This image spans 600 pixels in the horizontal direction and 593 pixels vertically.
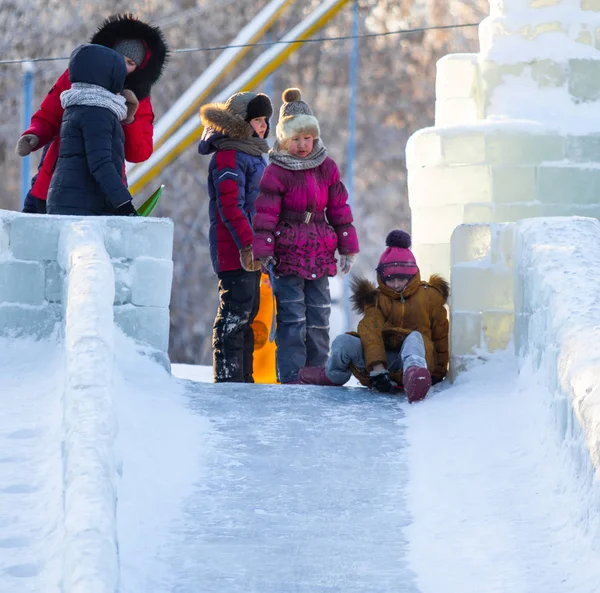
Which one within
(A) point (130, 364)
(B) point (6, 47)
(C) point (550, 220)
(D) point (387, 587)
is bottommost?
(D) point (387, 587)

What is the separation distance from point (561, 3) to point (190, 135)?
8.48 meters

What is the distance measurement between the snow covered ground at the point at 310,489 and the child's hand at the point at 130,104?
3.90 feet

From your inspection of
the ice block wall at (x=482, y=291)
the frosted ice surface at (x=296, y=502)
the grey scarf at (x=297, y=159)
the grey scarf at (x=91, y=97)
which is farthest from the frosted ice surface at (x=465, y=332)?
the grey scarf at (x=91, y=97)

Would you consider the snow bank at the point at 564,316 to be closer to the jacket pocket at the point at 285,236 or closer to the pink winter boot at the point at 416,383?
the pink winter boot at the point at 416,383

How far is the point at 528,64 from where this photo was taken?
26.9ft

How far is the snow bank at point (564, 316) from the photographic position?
14.7ft

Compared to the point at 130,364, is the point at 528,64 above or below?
above

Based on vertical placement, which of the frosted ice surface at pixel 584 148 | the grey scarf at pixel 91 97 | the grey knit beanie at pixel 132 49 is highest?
the grey knit beanie at pixel 132 49

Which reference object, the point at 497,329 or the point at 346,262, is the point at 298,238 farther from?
the point at 497,329

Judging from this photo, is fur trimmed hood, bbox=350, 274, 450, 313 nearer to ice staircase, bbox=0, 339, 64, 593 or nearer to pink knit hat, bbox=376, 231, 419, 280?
pink knit hat, bbox=376, 231, 419, 280

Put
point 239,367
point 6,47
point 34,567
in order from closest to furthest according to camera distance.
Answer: point 34,567
point 239,367
point 6,47

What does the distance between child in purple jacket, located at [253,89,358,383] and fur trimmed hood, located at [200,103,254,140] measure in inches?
10.2

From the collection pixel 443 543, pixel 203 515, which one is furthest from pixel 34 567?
pixel 443 543

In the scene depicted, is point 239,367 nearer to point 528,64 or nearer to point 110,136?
point 110,136
